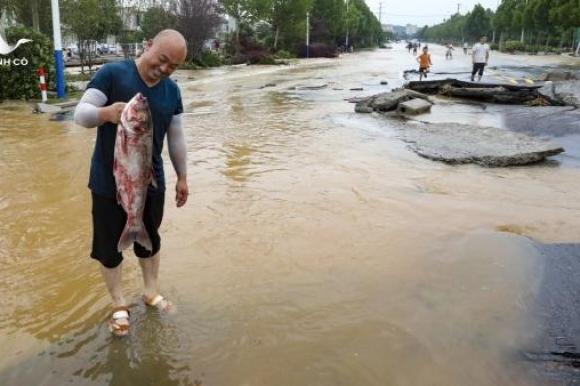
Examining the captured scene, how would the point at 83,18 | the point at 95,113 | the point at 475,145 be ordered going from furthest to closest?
the point at 83,18, the point at 475,145, the point at 95,113

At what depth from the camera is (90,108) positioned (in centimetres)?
303

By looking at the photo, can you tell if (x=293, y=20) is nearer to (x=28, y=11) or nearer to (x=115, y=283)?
(x=28, y=11)

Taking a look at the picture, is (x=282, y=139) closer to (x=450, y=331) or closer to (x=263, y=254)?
(x=263, y=254)

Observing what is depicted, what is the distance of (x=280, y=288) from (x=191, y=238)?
1.45 meters

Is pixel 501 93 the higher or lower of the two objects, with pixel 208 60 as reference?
lower

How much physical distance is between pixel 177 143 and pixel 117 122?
0.68m

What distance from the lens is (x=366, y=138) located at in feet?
35.6

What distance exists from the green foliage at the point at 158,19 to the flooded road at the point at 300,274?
30.9 meters

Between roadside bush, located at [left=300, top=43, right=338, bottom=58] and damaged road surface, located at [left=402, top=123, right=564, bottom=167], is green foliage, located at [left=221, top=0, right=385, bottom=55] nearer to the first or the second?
roadside bush, located at [left=300, top=43, right=338, bottom=58]

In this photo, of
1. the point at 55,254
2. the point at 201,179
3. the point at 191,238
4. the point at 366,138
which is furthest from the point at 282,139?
the point at 55,254

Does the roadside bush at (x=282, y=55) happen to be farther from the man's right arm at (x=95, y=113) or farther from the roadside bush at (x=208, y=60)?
the man's right arm at (x=95, y=113)

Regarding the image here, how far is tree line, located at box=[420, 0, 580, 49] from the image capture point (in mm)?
51281

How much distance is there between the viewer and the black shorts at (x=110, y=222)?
11.0 feet

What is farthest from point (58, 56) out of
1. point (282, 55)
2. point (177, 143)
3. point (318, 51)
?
point (318, 51)
